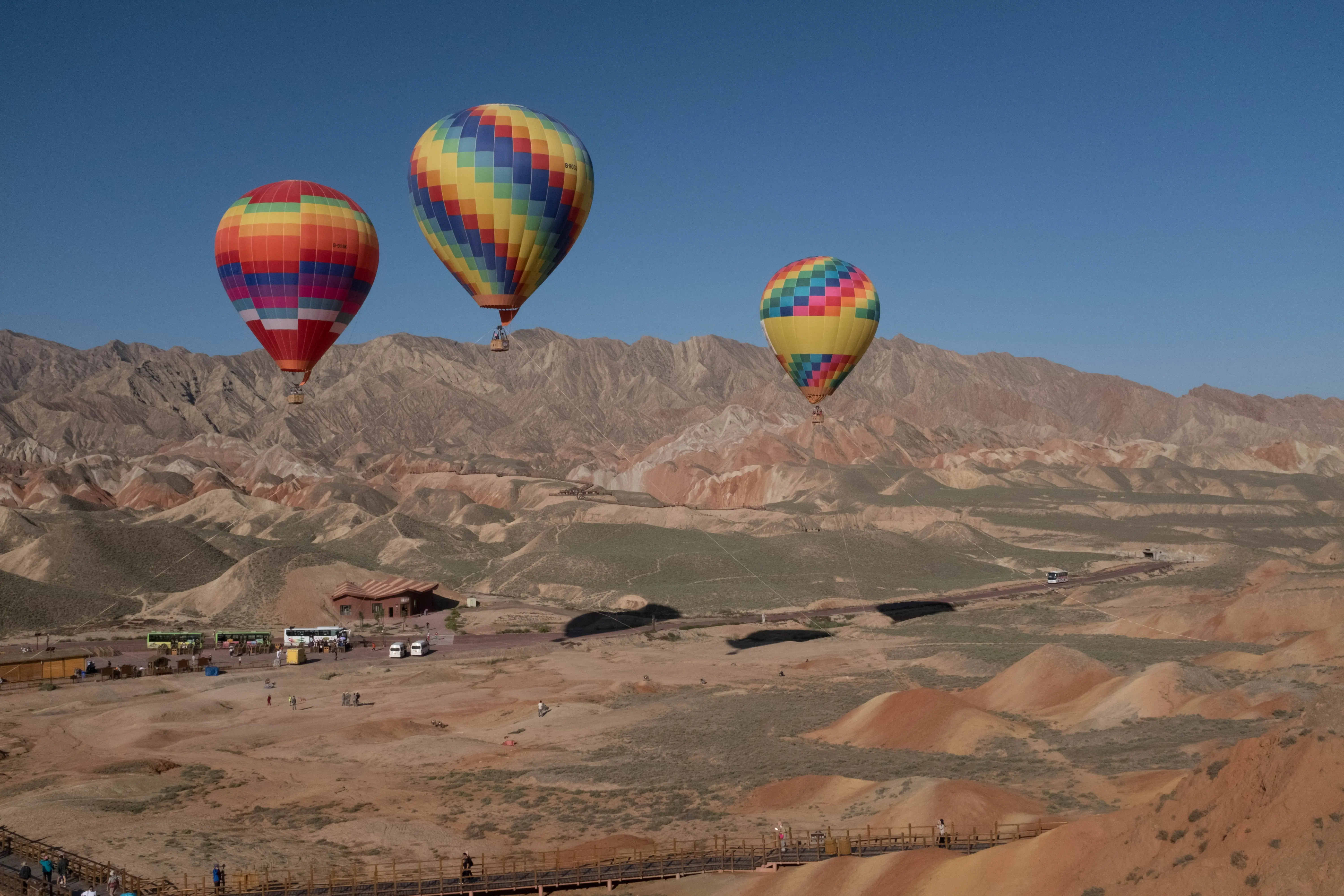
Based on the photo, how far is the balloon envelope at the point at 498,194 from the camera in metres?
47.2

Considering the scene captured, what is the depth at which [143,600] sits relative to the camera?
9444 centimetres

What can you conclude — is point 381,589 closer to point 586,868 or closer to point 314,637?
point 314,637

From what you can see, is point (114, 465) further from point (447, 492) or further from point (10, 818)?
point (10, 818)

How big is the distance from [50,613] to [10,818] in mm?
57362

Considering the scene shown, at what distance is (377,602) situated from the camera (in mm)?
86250

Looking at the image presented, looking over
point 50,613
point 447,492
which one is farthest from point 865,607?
point 447,492

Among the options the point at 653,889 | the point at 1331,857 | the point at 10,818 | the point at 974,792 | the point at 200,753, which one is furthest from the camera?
the point at 200,753

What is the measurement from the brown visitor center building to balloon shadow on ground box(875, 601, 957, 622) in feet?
114

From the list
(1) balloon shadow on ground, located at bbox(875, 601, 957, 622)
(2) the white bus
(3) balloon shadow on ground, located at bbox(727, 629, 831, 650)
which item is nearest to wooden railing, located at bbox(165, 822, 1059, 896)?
(3) balloon shadow on ground, located at bbox(727, 629, 831, 650)

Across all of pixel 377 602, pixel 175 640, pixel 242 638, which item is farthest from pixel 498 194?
pixel 377 602

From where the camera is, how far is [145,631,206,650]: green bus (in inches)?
2958

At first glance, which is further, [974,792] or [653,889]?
[974,792]

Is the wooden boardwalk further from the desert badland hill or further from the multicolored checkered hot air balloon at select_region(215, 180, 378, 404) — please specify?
the multicolored checkered hot air balloon at select_region(215, 180, 378, 404)

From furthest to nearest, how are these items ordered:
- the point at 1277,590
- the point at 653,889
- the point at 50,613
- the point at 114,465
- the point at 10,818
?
1. the point at 114,465
2. the point at 50,613
3. the point at 1277,590
4. the point at 10,818
5. the point at 653,889
